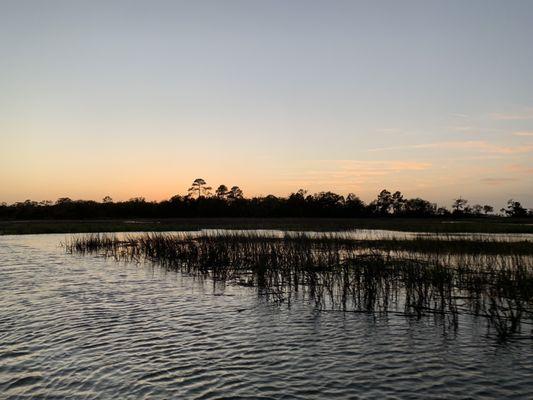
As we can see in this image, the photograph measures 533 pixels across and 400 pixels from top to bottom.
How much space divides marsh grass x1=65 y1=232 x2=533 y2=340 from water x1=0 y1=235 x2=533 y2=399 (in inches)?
33.3

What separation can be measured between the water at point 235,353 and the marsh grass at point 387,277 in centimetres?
85

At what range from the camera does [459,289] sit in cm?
1368

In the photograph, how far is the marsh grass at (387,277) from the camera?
11211mm

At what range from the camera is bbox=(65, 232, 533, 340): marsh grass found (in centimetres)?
1121

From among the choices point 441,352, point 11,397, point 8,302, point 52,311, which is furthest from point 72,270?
point 441,352

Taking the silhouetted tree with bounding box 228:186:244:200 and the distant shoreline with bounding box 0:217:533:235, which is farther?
the silhouetted tree with bounding box 228:186:244:200

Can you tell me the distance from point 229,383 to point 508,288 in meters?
8.28

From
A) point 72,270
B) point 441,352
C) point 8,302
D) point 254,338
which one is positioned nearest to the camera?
point 441,352

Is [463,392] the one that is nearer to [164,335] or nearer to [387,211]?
[164,335]

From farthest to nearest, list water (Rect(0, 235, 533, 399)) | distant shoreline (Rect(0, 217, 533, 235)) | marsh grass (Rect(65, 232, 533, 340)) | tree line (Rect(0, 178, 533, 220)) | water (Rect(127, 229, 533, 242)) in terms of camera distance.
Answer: tree line (Rect(0, 178, 533, 220))
distant shoreline (Rect(0, 217, 533, 235))
water (Rect(127, 229, 533, 242))
marsh grass (Rect(65, 232, 533, 340))
water (Rect(0, 235, 533, 399))

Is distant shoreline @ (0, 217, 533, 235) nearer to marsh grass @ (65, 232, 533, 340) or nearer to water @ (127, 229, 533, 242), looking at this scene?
water @ (127, 229, 533, 242)

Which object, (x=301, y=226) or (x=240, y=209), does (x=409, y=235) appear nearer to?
(x=301, y=226)

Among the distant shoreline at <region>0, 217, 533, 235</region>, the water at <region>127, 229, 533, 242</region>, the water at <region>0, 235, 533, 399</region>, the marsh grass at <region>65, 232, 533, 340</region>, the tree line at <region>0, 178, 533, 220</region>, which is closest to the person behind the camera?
the water at <region>0, 235, 533, 399</region>

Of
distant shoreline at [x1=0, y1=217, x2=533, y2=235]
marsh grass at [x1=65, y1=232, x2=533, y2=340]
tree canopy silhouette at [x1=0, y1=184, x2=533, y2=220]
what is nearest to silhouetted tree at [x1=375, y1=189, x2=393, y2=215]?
tree canopy silhouette at [x1=0, y1=184, x2=533, y2=220]
